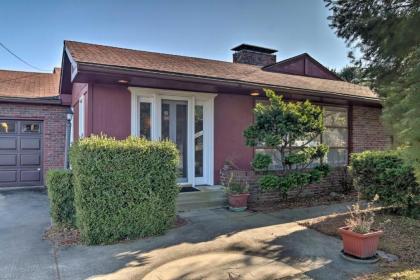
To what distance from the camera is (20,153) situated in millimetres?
11367

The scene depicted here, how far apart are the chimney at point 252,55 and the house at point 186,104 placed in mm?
4635

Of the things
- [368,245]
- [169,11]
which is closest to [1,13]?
[169,11]

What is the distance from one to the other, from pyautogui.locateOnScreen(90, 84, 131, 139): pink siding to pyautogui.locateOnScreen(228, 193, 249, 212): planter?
9.60 feet

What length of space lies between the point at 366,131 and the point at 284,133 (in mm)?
5752

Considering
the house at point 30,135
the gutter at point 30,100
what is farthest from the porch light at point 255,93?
the gutter at point 30,100

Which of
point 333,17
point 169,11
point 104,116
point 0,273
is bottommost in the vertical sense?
point 0,273

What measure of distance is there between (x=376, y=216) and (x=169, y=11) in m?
8.11

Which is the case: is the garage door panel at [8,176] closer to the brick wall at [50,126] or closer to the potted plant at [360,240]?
the brick wall at [50,126]

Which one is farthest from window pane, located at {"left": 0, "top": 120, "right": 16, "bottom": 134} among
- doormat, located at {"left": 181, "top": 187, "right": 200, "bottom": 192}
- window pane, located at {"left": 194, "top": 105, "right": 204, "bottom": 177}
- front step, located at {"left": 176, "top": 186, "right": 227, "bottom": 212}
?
front step, located at {"left": 176, "top": 186, "right": 227, "bottom": 212}

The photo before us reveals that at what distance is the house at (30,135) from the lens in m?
11.1

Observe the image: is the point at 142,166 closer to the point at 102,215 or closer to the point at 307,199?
the point at 102,215

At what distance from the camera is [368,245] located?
14.1ft

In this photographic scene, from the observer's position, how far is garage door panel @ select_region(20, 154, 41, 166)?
11.4m

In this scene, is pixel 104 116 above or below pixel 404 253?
above
